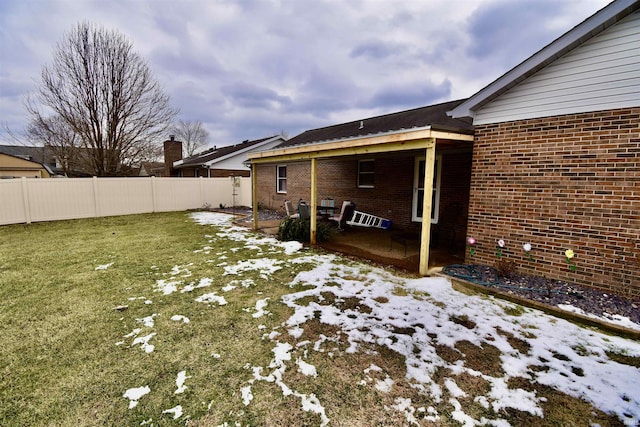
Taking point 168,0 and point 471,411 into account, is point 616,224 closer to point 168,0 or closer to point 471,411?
point 471,411

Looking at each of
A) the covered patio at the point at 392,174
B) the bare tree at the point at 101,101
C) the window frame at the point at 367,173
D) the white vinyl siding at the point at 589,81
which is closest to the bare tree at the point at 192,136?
the bare tree at the point at 101,101

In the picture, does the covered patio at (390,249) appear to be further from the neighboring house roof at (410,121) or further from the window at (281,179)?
the window at (281,179)

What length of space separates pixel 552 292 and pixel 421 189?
4910 mm

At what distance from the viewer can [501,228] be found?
4.99 meters

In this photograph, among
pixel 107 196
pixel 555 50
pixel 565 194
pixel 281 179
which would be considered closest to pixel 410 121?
pixel 555 50

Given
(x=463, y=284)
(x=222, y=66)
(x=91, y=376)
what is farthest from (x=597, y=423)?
(x=222, y=66)

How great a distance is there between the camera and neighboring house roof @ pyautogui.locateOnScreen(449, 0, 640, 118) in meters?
3.73

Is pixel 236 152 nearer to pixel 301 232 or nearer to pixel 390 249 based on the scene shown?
pixel 301 232

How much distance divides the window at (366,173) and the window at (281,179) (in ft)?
17.1

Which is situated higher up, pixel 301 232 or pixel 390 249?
pixel 301 232

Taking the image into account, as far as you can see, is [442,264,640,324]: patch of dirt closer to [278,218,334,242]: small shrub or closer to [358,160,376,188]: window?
[278,218,334,242]: small shrub

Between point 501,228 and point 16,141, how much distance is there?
25.6m

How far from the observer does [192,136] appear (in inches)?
1548

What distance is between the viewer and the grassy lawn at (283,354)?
2150 mm
